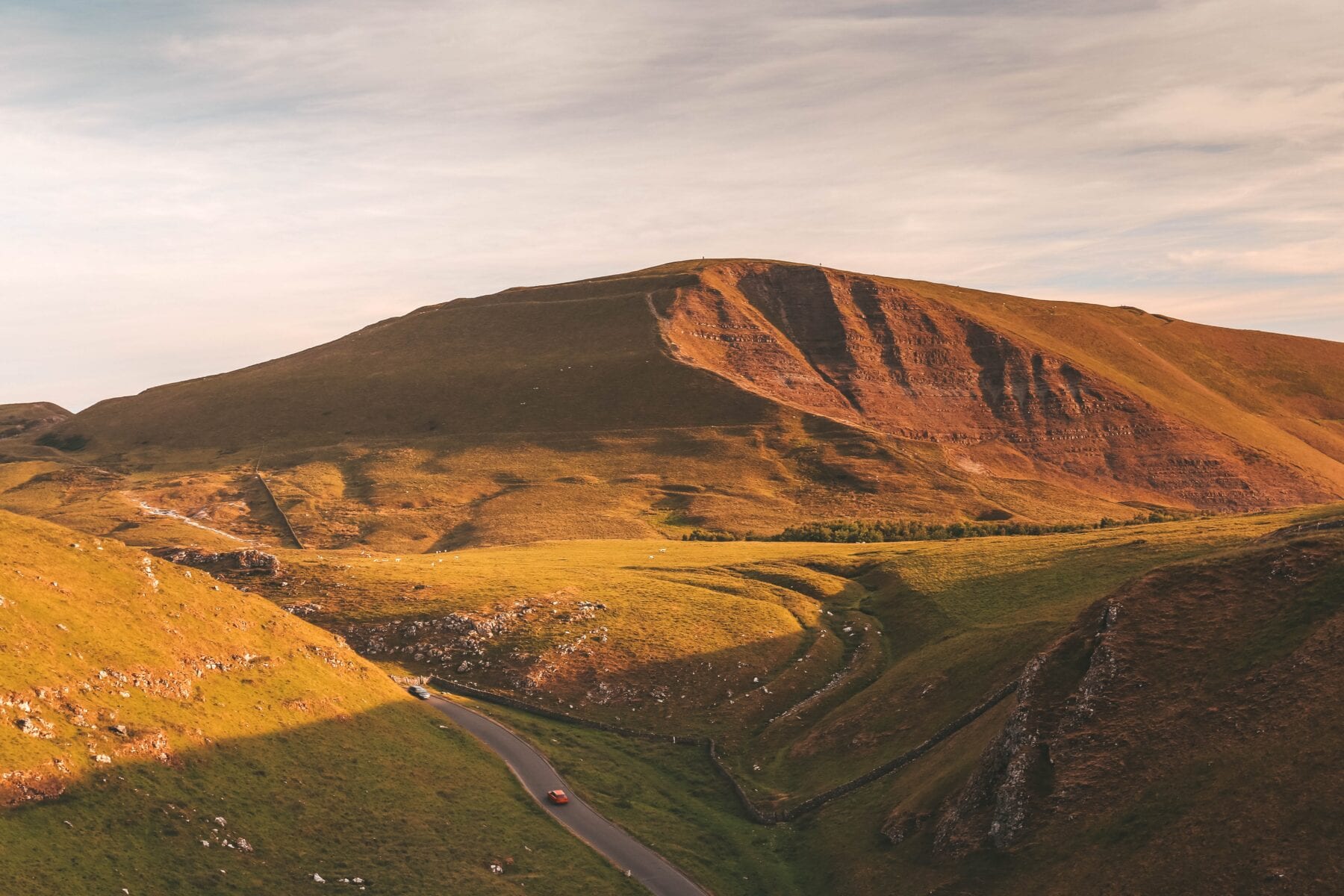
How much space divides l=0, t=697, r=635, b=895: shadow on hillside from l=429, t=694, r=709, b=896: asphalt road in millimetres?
1264

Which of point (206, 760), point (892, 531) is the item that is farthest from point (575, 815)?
point (892, 531)

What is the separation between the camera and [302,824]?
4584 centimetres

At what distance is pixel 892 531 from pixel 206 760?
10707cm

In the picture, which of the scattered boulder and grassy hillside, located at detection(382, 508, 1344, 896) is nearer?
grassy hillside, located at detection(382, 508, 1344, 896)

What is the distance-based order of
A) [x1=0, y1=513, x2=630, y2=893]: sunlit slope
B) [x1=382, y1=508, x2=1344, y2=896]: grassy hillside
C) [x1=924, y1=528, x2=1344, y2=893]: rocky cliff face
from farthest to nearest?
[x1=0, y1=513, x2=630, y2=893]: sunlit slope < [x1=382, y1=508, x2=1344, y2=896]: grassy hillside < [x1=924, y1=528, x2=1344, y2=893]: rocky cliff face

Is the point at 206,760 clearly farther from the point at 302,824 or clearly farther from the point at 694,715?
the point at 694,715

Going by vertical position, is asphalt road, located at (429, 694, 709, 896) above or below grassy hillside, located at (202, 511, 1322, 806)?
below

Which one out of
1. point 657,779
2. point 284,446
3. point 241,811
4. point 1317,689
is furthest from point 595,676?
point 284,446

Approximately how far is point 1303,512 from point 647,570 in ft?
202

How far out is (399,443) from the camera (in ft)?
642

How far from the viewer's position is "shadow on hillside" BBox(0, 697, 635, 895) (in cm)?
3728

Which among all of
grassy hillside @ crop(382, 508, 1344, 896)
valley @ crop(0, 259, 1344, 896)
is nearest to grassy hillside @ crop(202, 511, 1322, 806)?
valley @ crop(0, 259, 1344, 896)

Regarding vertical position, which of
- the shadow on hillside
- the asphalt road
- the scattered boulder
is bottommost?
the asphalt road

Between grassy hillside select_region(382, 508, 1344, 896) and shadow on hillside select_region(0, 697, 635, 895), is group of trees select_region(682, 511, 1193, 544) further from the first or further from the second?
shadow on hillside select_region(0, 697, 635, 895)
